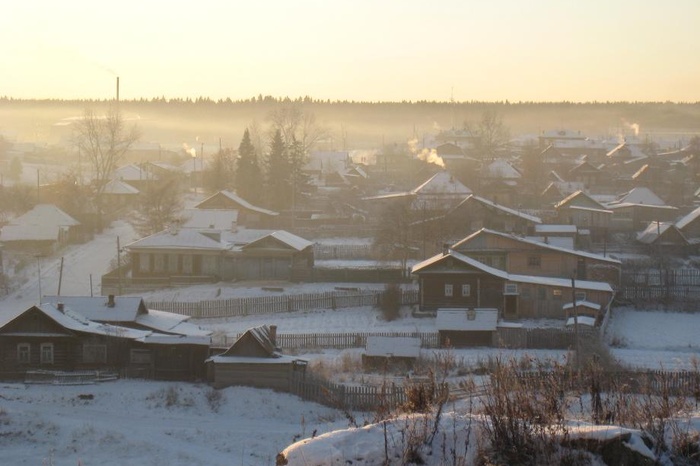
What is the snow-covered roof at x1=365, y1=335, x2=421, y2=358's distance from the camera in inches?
896

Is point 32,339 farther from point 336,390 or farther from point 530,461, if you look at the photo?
point 530,461

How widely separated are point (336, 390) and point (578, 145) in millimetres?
73494

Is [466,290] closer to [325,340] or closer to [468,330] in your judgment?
[468,330]

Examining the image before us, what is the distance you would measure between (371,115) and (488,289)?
159m

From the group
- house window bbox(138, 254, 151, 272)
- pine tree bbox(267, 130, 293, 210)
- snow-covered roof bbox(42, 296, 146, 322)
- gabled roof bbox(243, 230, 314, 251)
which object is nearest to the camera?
snow-covered roof bbox(42, 296, 146, 322)

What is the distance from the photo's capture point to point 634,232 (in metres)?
44.9

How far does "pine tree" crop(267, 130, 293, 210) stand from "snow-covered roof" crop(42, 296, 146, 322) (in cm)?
2719

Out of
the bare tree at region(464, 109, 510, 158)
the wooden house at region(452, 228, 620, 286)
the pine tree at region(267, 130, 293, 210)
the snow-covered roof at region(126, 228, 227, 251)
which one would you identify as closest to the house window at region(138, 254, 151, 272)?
the snow-covered roof at region(126, 228, 227, 251)

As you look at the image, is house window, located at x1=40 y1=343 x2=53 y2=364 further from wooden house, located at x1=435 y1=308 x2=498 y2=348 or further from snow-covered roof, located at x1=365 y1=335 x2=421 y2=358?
wooden house, located at x1=435 y1=308 x2=498 y2=348

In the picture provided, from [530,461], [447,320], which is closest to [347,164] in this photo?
[447,320]

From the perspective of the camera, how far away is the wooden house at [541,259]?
104 feet

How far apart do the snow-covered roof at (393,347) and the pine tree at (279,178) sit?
29.4m

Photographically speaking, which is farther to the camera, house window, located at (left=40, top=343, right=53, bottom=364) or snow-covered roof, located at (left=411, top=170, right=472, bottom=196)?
snow-covered roof, located at (left=411, top=170, right=472, bottom=196)

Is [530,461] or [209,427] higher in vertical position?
[530,461]
